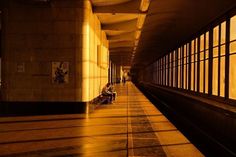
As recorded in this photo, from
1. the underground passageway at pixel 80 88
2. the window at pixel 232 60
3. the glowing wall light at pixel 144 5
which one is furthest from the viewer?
the glowing wall light at pixel 144 5

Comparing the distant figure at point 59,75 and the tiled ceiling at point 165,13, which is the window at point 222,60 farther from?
the distant figure at point 59,75

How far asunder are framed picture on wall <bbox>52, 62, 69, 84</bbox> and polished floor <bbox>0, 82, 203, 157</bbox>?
1.89 meters

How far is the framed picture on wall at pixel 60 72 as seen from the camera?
11.5 metres

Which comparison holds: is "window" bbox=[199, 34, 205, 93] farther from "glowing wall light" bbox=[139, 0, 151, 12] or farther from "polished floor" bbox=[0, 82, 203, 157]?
"polished floor" bbox=[0, 82, 203, 157]

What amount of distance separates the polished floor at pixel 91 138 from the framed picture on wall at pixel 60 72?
1892 mm

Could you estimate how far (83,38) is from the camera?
1138 centimetres

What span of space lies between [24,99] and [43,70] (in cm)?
137

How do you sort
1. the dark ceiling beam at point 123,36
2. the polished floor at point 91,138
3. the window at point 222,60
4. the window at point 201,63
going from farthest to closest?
the dark ceiling beam at point 123,36
the window at point 201,63
the window at point 222,60
the polished floor at point 91,138

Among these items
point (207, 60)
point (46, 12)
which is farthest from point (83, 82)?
point (207, 60)

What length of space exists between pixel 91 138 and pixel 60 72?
4.95m

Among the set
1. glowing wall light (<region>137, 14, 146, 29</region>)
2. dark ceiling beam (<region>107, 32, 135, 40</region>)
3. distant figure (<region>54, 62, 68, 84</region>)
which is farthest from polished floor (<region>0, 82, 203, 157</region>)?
dark ceiling beam (<region>107, 32, 135, 40</region>)

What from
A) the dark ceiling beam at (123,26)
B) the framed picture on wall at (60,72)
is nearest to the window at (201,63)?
the dark ceiling beam at (123,26)

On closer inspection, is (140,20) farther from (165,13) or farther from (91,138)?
(91,138)

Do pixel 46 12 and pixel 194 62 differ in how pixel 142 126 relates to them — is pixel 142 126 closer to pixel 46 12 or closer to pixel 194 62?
pixel 46 12
